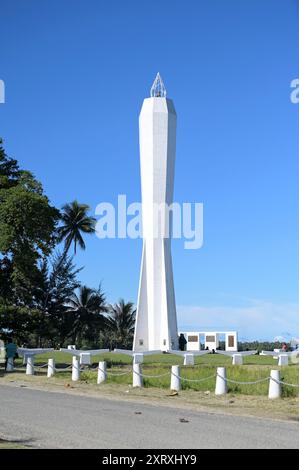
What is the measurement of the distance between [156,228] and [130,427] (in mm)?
37740

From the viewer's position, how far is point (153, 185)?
49000 mm

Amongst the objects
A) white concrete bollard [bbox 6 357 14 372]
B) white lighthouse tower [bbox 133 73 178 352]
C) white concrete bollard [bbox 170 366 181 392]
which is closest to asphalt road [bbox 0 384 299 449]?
white concrete bollard [bbox 170 366 181 392]

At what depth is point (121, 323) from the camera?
226ft

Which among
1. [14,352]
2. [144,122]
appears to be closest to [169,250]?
[144,122]

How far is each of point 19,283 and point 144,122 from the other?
20.4 m

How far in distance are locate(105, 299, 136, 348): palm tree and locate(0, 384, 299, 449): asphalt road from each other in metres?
52.1

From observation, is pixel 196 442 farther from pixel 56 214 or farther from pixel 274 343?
pixel 274 343

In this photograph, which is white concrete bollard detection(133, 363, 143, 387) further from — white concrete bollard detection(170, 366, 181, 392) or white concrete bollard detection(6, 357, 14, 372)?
white concrete bollard detection(6, 357, 14, 372)

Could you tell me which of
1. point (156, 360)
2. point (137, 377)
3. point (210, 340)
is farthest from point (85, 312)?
point (137, 377)

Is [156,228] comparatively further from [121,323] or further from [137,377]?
[137,377]

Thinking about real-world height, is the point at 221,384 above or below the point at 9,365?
above

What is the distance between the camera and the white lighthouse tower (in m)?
49.1

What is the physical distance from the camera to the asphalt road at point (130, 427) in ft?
32.9

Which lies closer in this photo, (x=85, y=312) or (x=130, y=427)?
(x=130, y=427)
